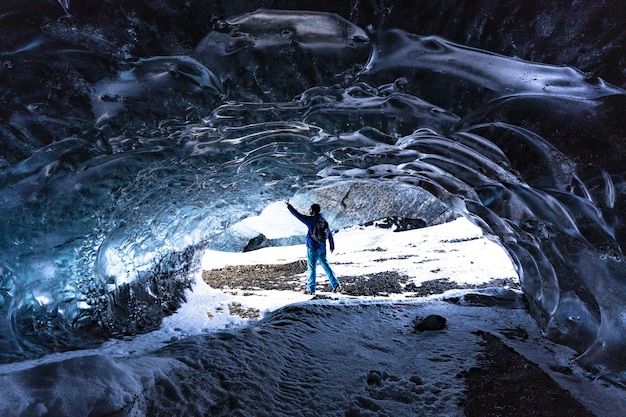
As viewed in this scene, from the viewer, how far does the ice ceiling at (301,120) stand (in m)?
2.00

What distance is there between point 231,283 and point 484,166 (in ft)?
22.3

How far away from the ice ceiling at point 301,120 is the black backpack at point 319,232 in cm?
210

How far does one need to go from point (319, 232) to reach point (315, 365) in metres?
3.03

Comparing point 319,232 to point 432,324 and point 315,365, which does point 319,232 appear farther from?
point 315,365

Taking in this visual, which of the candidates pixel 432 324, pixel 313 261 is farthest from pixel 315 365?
pixel 313 261

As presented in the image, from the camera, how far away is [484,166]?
332 centimetres

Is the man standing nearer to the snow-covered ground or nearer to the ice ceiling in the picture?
the snow-covered ground

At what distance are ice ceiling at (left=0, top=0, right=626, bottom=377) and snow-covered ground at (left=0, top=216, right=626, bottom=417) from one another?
47 centimetres

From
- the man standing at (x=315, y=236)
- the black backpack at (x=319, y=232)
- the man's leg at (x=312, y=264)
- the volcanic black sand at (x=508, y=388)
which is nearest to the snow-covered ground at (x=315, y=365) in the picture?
the volcanic black sand at (x=508, y=388)

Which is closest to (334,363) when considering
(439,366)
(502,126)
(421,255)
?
(439,366)

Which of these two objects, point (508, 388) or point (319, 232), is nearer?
point (508, 388)

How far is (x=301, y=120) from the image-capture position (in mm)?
3236

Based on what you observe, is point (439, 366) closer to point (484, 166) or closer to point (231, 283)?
point (484, 166)

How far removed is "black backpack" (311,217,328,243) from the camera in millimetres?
6102
